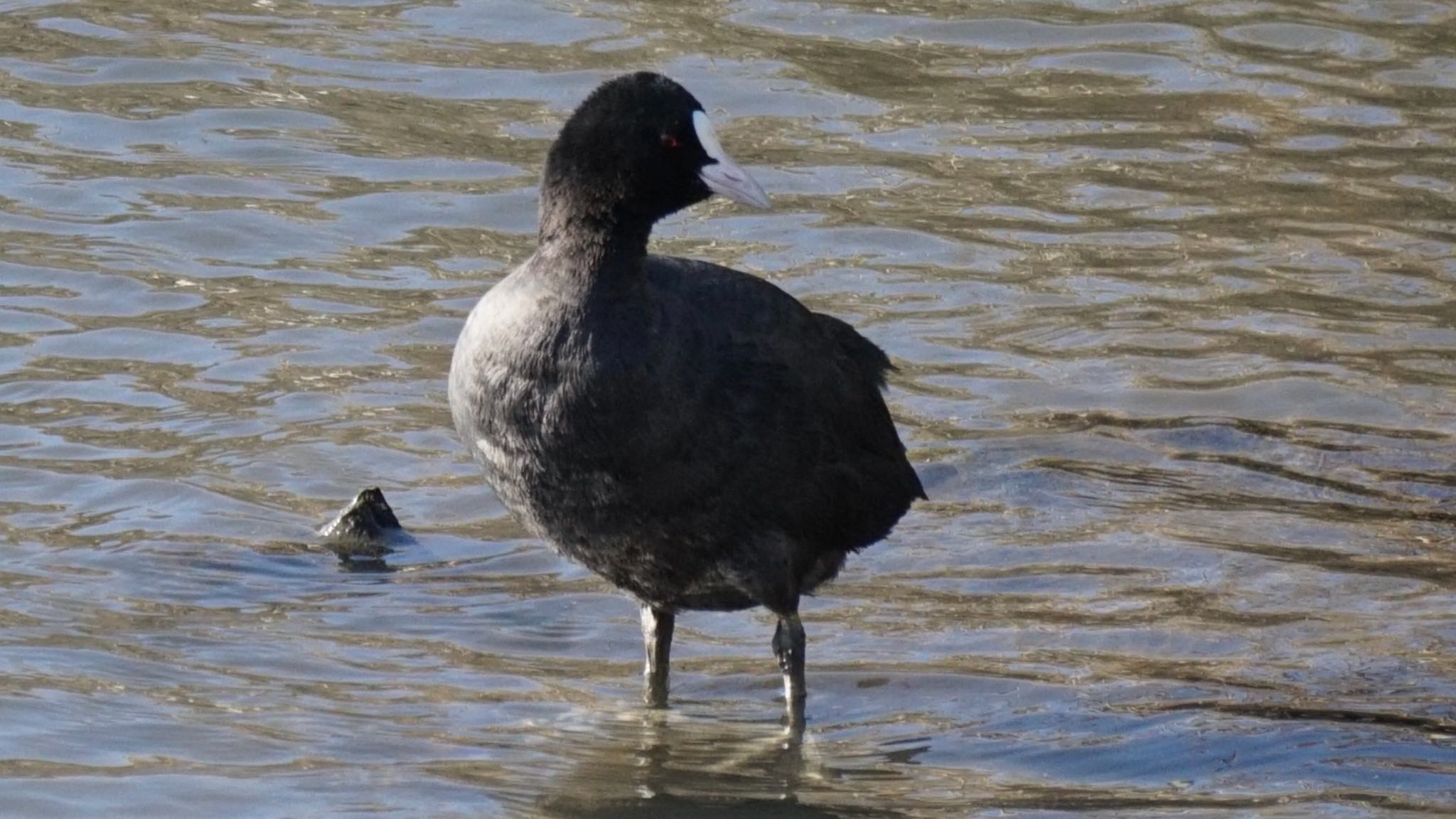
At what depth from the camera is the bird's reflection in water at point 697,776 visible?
4.78 metres

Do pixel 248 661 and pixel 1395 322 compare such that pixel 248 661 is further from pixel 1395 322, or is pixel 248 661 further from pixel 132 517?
pixel 1395 322

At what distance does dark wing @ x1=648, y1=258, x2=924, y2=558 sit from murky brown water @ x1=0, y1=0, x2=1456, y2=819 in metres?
0.39

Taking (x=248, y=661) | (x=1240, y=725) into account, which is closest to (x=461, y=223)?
(x=248, y=661)

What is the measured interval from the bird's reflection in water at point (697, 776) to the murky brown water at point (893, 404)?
0.02 m

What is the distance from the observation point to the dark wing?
516 cm

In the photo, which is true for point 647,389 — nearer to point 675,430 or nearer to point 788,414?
point 675,430

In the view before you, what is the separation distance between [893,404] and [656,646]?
207cm

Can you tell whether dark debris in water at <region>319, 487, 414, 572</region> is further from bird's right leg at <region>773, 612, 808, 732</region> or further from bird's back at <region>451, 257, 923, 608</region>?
bird's right leg at <region>773, 612, 808, 732</region>

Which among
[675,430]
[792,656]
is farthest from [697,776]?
[675,430]

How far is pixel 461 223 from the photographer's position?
9008mm

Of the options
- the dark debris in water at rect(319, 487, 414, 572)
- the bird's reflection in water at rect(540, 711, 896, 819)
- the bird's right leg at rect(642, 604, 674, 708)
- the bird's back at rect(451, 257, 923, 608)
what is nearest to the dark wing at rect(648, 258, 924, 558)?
the bird's back at rect(451, 257, 923, 608)

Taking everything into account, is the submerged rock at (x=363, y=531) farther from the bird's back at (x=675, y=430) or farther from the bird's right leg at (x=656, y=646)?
the bird's back at (x=675, y=430)

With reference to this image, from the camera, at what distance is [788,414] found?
5.36 m

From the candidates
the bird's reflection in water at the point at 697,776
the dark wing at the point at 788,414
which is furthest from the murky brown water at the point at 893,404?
the dark wing at the point at 788,414
